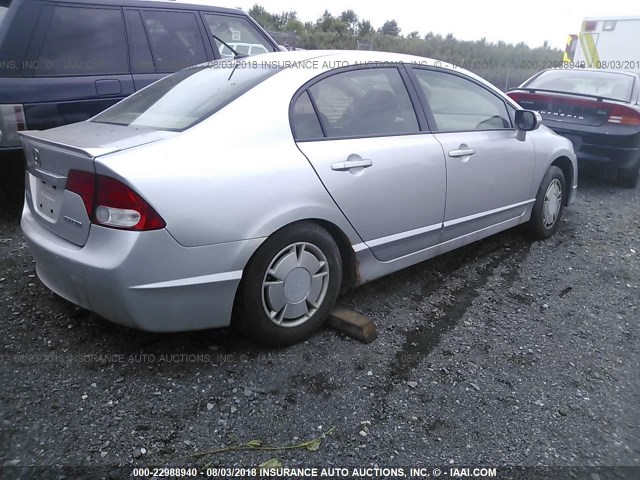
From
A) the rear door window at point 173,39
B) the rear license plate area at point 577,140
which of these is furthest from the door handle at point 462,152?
the rear license plate area at point 577,140

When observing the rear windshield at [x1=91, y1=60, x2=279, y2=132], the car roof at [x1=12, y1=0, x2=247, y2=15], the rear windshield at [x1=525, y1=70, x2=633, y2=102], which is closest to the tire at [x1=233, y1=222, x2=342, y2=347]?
the rear windshield at [x1=91, y1=60, x2=279, y2=132]

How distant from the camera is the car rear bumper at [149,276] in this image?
87.7 inches

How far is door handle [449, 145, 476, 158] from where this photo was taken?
11.2ft

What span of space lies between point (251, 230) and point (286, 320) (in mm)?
586

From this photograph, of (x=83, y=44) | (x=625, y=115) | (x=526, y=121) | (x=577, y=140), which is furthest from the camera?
(x=577, y=140)

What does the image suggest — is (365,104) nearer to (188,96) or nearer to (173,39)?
(188,96)

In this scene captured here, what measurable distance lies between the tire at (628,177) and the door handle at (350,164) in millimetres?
5153

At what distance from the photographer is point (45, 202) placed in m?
2.62

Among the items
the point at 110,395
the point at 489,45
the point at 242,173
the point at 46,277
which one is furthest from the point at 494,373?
the point at 489,45

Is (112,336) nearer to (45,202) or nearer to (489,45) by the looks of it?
(45,202)

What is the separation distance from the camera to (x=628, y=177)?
6785mm

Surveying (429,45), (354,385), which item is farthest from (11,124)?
(429,45)

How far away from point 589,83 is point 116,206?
6.74 m

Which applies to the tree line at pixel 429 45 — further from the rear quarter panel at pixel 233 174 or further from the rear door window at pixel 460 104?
the rear quarter panel at pixel 233 174
